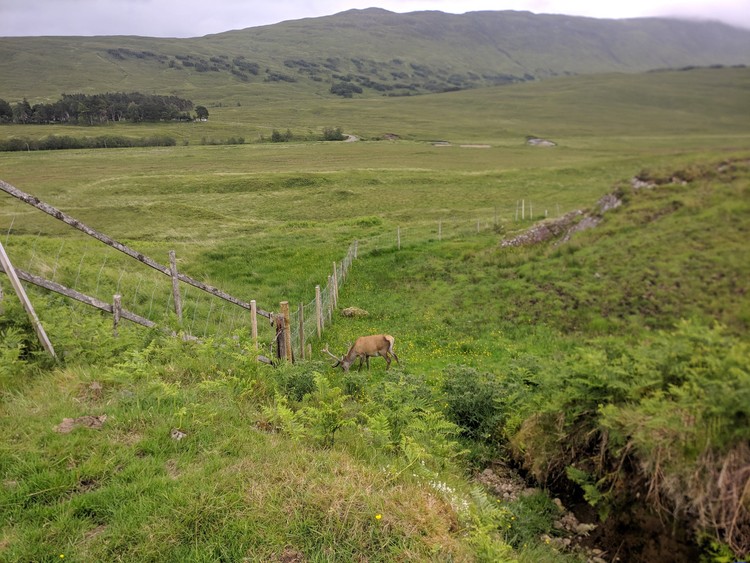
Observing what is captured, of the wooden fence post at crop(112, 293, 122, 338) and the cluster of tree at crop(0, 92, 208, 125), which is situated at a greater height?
the cluster of tree at crop(0, 92, 208, 125)

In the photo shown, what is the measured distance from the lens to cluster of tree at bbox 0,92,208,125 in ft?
91.3

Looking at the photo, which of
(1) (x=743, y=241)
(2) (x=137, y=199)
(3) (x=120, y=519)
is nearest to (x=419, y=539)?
(3) (x=120, y=519)

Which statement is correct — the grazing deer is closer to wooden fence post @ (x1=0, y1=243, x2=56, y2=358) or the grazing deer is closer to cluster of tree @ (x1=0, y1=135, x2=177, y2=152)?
wooden fence post @ (x1=0, y1=243, x2=56, y2=358)

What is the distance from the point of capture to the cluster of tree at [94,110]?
27828mm

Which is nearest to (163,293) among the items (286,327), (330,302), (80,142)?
(330,302)

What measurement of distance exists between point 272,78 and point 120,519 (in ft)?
597

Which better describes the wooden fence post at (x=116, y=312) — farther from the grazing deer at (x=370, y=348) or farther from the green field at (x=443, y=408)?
the grazing deer at (x=370, y=348)

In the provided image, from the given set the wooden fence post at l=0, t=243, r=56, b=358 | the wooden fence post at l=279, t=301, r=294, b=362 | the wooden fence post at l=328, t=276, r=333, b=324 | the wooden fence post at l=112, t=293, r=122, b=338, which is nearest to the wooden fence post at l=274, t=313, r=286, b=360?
the wooden fence post at l=279, t=301, r=294, b=362

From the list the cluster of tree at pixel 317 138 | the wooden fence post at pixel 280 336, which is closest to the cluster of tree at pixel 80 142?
the cluster of tree at pixel 317 138

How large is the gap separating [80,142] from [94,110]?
3.64 metres

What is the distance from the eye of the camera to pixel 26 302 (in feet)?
22.3

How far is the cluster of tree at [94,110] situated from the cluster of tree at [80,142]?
1252mm

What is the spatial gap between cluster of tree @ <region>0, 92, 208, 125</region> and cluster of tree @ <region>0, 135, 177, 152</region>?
49.3 inches

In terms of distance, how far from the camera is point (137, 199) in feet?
122
